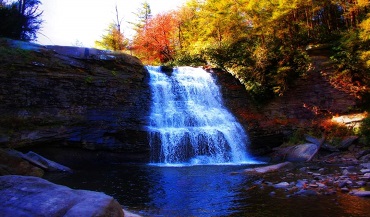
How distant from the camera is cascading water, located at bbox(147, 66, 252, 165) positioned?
48.2ft

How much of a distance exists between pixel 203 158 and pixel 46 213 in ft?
34.9

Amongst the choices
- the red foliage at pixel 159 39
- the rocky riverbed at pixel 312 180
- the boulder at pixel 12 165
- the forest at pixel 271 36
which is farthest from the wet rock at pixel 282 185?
the red foliage at pixel 159 39

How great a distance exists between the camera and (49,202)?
15.6ft

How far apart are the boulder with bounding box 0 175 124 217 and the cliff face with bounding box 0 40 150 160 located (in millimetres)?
8673

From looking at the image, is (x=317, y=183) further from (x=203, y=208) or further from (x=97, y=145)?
(x=97, y=145)

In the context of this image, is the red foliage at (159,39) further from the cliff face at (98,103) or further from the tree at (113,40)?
the cliff face at (98,103)

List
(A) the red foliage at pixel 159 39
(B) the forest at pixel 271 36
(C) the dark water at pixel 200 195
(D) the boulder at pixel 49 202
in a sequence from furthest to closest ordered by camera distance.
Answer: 1. (A) the red foliage at pixel 159 39
2. (B) the forest at pixel 271 36
3. (C) the dark water at pixel 200 195
4. (D) the boulder at pixel 49 202

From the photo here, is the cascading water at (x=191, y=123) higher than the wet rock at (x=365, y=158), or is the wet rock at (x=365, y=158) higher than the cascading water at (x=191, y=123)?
the cascading water at (x=191, y=123)

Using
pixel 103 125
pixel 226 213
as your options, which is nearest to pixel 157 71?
pixel 103 125

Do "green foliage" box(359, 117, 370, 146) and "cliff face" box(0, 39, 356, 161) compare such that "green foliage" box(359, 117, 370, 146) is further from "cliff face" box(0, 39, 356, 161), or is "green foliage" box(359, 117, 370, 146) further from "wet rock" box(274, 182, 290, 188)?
"wet rock" box(274, 182, 290, 188)

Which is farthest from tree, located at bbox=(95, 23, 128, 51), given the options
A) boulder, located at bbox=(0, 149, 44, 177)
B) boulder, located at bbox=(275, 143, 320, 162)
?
boulder, located at bbox=(0, 149, 44, 177)

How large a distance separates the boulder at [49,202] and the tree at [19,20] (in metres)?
13.2

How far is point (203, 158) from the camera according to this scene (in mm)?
14688

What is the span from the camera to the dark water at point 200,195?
6344mm
